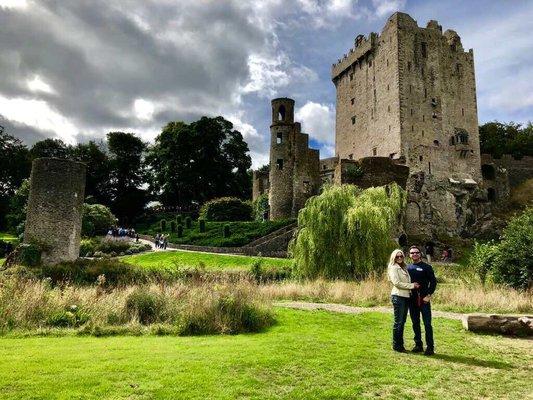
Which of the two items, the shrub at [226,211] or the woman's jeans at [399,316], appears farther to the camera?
the shrub at [226,211]

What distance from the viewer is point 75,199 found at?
71.4 ft

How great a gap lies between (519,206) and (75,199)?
43.5 metres

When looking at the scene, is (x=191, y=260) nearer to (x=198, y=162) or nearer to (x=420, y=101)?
(x=198, y=162)

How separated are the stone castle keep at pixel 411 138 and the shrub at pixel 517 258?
796 inches

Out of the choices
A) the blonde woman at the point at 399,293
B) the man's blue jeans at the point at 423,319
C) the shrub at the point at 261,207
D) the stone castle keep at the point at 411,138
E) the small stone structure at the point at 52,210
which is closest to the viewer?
the man's blue jeans at the point at 423,319

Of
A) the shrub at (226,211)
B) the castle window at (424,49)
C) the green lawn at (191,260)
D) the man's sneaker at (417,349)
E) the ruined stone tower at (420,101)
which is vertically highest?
the castle window at (424,49)

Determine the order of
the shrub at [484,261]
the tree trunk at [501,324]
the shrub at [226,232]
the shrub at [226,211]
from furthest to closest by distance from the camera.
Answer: the shrub at [226,211] → the shrub at [226,232] → the shrub at [484,261] → the tree trunk at [501,324]

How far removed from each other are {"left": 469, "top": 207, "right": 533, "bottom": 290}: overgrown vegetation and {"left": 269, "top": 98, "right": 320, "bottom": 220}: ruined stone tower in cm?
2406

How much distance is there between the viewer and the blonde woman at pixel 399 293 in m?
7.79

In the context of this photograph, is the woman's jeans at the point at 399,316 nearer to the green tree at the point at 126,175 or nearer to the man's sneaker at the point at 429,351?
the man's sneaker at the point at 429,351

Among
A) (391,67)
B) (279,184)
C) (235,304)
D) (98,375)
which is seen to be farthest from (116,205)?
(98,375)

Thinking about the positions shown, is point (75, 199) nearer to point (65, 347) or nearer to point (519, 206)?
point (65, 347)

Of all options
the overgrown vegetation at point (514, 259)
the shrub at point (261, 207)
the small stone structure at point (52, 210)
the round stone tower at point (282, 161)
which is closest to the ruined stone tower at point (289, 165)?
the round stone tower at point (282, 161)

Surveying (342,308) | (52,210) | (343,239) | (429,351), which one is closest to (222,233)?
(52,210)
